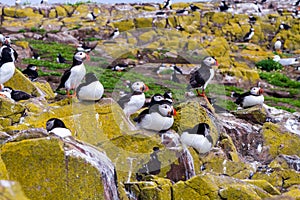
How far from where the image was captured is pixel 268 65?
1226 inches

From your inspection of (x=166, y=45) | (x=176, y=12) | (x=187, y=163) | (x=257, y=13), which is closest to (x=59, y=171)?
(x=187, y=163)

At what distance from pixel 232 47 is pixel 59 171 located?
30.1 metres

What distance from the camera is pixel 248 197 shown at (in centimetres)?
754

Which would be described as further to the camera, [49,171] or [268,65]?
[268,65]

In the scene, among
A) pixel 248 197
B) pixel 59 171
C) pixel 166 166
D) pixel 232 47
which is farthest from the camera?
pixel 232 47

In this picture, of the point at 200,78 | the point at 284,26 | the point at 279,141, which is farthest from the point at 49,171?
the point at 284,26

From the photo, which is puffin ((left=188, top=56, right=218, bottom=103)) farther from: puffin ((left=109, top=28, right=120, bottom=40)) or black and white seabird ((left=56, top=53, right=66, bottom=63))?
puffin ((left=109, top=28, right=120, bottom=40))

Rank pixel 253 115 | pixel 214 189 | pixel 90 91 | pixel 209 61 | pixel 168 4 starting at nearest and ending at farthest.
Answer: pixel 214 189 < pixel 90 91 < pixel 253 115 < pixel 209 61 < pixel 168 4

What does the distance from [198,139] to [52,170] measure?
4.65m

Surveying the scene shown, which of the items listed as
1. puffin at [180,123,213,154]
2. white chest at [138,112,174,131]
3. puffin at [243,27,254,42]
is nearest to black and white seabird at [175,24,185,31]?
puffin at [243,27,254,42]

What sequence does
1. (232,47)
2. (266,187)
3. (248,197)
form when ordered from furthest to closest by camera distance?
(232,47) < (266,187) < (248,197)

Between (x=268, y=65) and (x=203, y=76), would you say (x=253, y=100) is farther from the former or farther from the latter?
(x=268, y=65)

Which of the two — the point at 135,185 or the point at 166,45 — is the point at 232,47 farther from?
the point at 135,185

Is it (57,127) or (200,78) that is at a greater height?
(57,127)
